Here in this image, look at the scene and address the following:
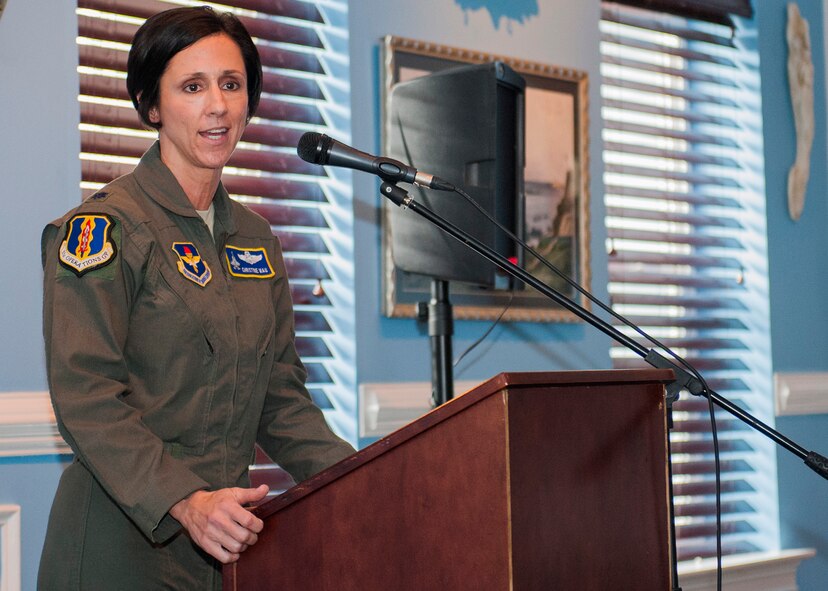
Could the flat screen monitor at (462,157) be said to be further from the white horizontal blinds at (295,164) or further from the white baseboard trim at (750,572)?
the white baseboard trim at (750,572)

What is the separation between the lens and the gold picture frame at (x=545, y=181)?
296 centimetres

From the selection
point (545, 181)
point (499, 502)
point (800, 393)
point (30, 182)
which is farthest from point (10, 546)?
point (800, 393)

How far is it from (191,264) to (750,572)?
2.80 meters

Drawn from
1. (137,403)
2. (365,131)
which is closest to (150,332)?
(137,403)

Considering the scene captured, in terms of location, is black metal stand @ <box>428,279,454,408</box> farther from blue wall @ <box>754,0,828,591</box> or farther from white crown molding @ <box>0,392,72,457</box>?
blue wall @ <box>754,0,828,591</box>

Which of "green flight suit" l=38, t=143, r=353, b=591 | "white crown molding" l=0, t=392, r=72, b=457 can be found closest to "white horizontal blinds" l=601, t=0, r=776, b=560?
"white crown molding" l=0, t=392, r=72, b=457

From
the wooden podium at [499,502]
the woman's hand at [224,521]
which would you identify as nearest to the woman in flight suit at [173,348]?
the woman's hand at [224,521]

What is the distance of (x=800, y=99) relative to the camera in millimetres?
3988

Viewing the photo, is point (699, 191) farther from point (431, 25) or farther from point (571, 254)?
point (431, 25)

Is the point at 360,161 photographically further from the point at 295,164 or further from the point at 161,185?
the point at 295,164

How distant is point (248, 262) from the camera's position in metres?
1.70

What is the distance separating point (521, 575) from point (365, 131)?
1.89 m

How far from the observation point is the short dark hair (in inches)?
63.6

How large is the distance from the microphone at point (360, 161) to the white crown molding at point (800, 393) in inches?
105
